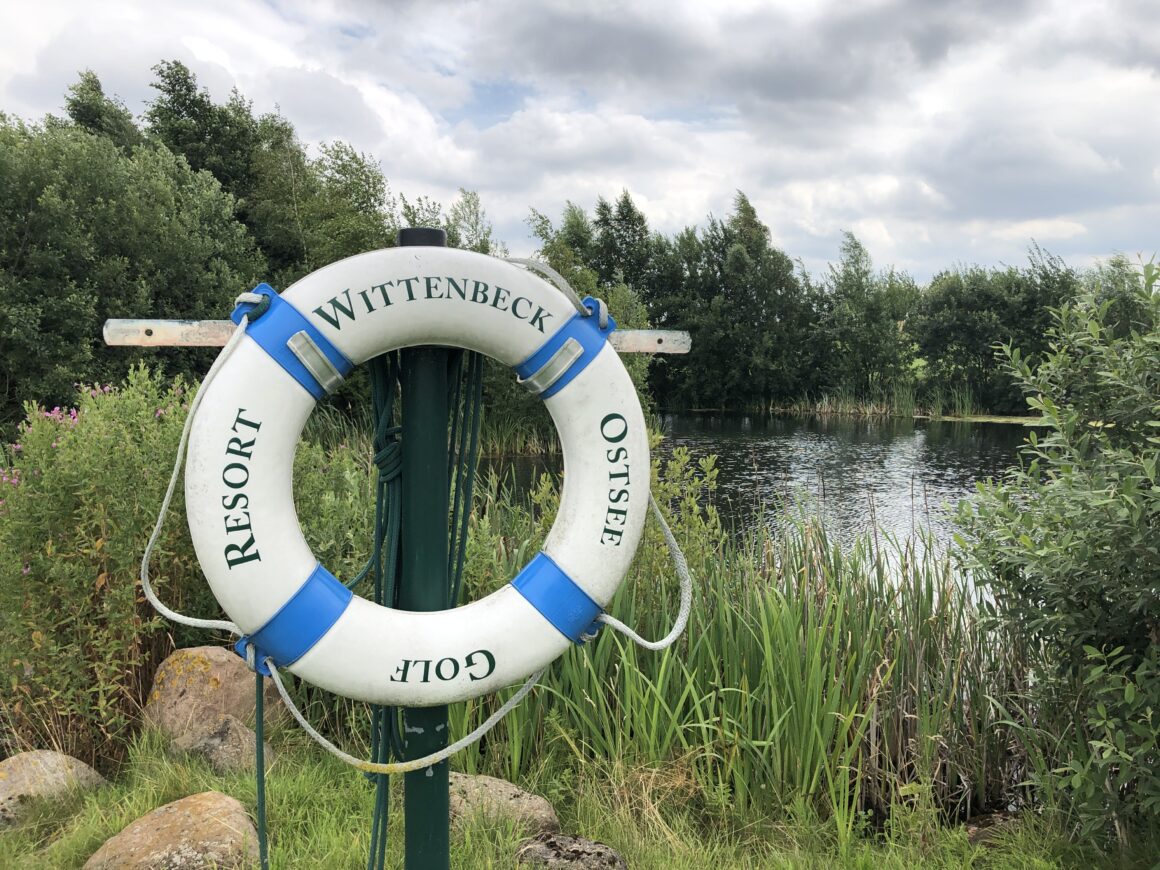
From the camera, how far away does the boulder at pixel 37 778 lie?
6.19 ft

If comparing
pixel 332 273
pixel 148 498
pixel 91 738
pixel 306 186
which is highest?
pixel 306 186

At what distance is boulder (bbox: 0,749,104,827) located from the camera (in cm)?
189

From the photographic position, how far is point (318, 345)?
1.29 meters

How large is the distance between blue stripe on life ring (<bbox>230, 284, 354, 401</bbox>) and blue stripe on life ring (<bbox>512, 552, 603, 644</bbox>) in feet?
1.52

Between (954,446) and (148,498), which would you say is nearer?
(148,498)

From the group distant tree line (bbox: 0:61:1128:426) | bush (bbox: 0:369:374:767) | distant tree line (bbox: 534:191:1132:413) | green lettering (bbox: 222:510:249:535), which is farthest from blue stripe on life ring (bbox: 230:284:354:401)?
distant tree line (bbox: 534:191:1132:413)

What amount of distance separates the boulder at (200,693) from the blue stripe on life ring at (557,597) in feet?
4.26

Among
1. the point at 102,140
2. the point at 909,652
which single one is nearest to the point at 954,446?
the point at 909,652

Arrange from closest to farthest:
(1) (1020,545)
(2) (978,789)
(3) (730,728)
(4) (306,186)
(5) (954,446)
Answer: (1) (1020,545) < (3) (730,728) < (2) (978,789) < (5) (954,446) < (4) (306,186)

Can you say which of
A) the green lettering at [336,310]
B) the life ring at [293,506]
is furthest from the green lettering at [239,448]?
the green lettering at [336,310]

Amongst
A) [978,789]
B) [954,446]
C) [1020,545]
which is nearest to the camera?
[1020,545]

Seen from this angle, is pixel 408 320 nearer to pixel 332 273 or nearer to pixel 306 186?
pixel 332 273

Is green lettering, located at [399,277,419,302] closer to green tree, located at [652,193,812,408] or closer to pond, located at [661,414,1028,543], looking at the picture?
pond, located at [661,414,1028,543]

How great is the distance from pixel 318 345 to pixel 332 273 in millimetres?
121
